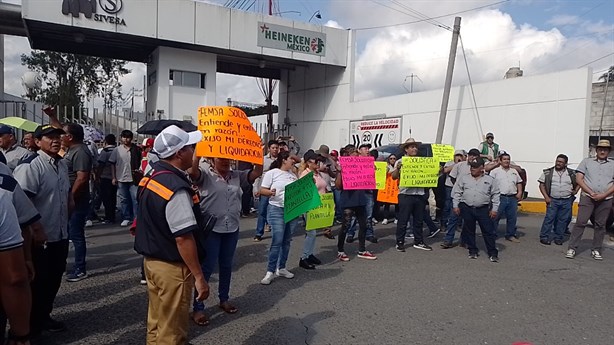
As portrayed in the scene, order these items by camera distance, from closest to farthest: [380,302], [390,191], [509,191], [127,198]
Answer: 1. [380,302]
2. [509,191]
3. [127,198]
4. [390,191]

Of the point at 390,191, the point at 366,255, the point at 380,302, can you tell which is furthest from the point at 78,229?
the point at 390,191

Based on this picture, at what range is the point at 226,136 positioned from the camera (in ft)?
14.7

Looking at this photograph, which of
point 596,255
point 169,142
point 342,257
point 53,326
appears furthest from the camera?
point 596,255

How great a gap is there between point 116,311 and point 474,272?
4.89 metres

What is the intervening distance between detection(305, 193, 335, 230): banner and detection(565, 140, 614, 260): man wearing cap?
4.24 metres

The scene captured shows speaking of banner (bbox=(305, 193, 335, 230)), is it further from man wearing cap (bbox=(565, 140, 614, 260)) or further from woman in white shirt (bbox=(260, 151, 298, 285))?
man wearing cap (bbox=(565, 140, 614, 260))

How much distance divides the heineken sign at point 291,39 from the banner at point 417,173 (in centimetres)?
1656

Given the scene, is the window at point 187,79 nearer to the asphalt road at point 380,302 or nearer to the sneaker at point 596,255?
the asphalt road at point 380,302

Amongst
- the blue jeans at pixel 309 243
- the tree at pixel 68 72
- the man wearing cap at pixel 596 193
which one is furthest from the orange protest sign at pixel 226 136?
the tree at pixel 68 72

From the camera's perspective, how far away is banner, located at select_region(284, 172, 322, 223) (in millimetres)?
5984

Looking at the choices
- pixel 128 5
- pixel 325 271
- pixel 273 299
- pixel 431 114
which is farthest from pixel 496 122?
pixel 128 5

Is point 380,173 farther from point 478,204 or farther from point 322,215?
point 322,215

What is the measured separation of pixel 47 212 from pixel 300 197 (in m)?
3.01

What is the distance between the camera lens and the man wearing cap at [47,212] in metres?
4.01
